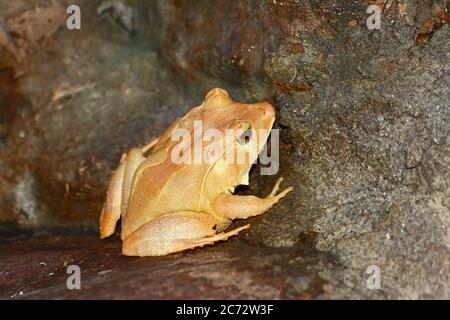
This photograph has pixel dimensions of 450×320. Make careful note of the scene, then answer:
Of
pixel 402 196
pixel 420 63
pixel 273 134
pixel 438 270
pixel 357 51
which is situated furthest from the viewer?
pixel 273 134

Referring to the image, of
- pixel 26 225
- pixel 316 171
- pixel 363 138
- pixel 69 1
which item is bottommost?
pixel 26 225

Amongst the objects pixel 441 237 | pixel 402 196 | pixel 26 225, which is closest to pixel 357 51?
pixel 402 196

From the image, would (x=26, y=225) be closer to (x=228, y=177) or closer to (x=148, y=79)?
(x=148, y=79)

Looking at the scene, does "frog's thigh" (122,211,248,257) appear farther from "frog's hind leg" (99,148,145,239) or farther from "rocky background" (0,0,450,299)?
"frog's hind leg" (99,148,145,239)

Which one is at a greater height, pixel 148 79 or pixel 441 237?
pixel 148 79

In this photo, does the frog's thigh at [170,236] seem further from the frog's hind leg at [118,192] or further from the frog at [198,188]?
the frog's hind leg at [118,192]

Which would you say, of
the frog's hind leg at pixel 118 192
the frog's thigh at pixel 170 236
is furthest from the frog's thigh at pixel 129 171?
the frog's thigh at pixel 170 236
